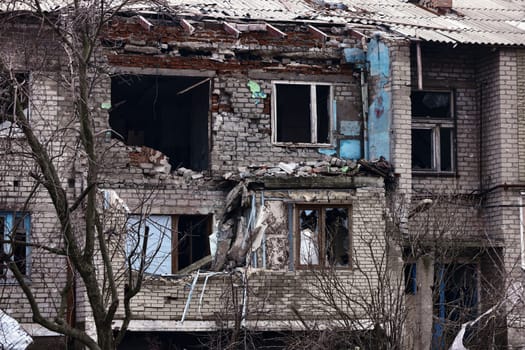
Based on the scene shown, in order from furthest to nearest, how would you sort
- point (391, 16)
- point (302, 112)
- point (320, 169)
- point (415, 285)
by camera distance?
point (391, 16)
point (302, 112)
point (320, 169)
point (415, 285)

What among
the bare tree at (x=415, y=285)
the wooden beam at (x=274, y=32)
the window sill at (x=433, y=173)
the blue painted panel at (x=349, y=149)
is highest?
the wooden beam at (x=274, y=32)

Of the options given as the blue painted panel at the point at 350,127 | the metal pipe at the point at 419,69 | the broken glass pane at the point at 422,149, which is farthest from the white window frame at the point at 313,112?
the broken glass pane at the point at 422,149

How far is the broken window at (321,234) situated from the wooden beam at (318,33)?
3131 mm

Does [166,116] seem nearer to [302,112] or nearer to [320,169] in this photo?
[302,112]

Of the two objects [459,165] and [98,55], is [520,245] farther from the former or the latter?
[98,55]

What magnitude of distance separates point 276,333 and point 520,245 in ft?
15.2

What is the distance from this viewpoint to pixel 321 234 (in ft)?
62.5

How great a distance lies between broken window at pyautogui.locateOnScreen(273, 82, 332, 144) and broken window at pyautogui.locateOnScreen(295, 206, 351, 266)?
1870 mm

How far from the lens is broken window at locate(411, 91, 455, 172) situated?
21.5 m

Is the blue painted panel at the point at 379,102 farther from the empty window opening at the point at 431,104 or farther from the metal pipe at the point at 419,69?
the empty window opening at the point at 431,104

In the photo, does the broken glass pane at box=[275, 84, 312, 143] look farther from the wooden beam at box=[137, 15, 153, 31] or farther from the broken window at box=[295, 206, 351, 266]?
the wooden beam at box=[137, 15, 153, 31]

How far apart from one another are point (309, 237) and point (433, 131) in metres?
3.82

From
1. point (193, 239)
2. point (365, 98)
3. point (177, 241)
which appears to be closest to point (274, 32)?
point (365, 98)

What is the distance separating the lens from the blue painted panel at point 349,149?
2088 centimetres
